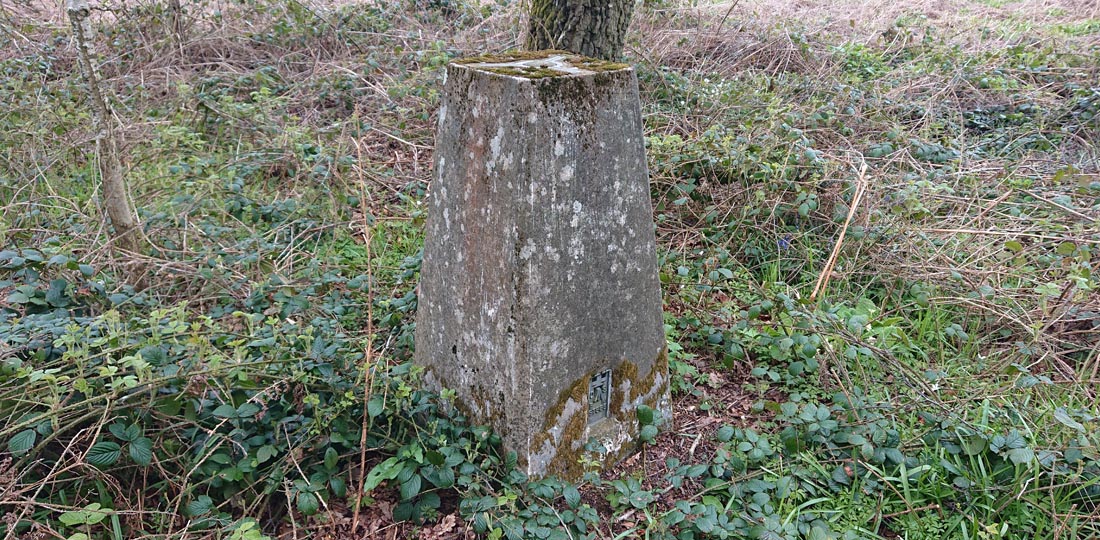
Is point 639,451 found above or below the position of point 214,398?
below

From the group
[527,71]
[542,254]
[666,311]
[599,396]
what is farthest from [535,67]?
[666,311]

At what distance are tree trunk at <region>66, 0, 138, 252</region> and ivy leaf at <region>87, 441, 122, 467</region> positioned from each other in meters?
1.53

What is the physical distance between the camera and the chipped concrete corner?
215 cm

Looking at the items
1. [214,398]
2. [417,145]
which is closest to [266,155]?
[417,145]

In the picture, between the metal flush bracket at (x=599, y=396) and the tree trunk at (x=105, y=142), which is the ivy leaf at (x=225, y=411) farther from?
the tree trunk at (x=105, y=142)

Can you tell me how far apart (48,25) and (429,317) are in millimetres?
6662

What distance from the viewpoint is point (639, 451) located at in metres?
2.72

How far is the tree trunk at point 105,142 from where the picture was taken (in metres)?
3.10

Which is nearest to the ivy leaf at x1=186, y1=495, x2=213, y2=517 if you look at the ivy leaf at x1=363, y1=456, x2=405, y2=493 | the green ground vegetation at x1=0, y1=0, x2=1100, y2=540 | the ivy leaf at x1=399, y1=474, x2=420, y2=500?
the green ground vegetation at x1=0, y1=0, x2=1100, y2=540

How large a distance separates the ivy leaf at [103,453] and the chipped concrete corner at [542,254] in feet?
3.51

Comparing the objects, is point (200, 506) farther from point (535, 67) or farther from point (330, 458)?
point (535, 67)

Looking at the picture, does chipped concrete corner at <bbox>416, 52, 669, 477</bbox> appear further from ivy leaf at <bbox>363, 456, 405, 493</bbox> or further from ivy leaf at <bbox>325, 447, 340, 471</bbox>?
ivy leaf at <bbox>325, 447, 340, 471</bbox>

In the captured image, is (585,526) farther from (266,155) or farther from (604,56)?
(266,155)

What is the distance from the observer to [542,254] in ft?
7.29
